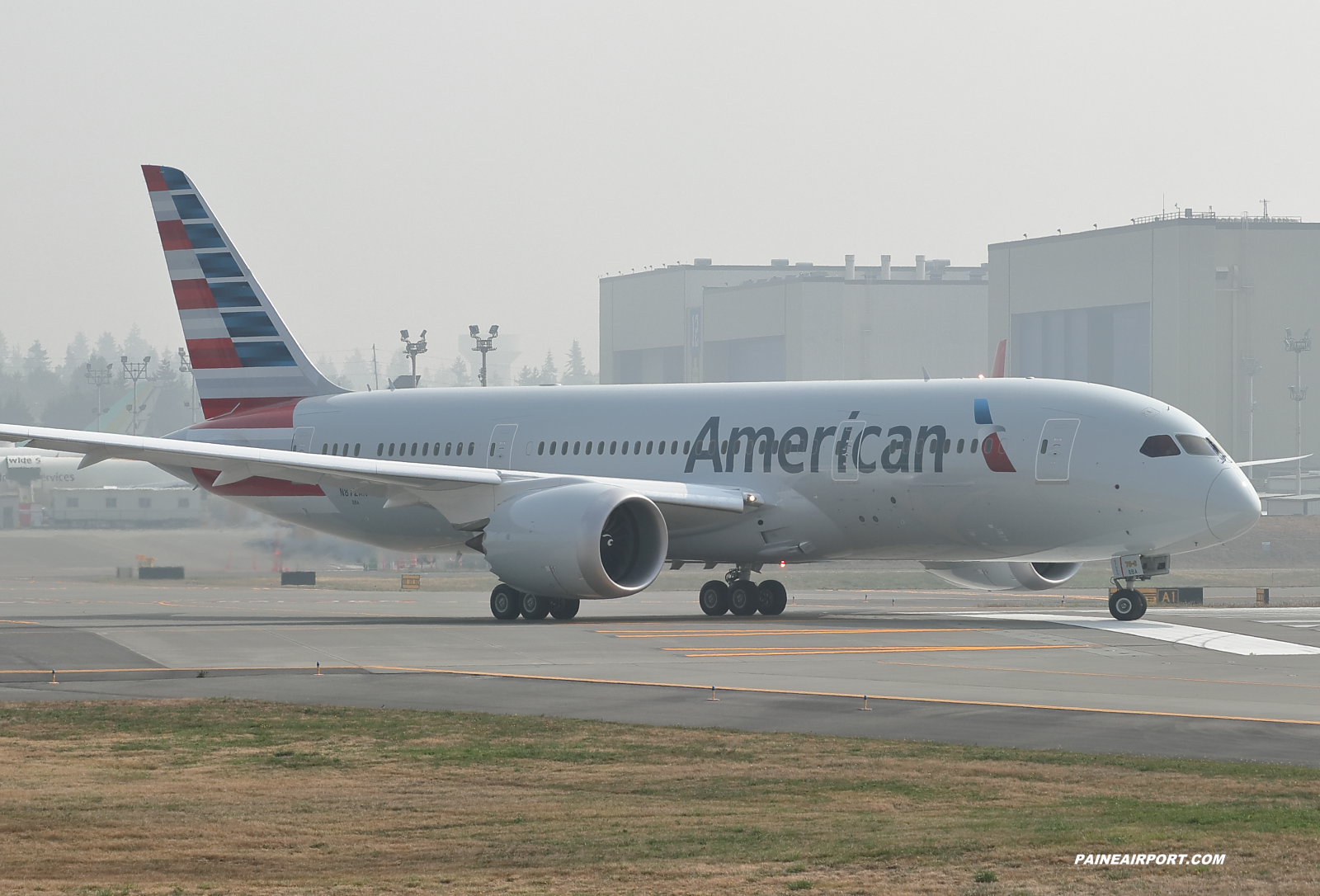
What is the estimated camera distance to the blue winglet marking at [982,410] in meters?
33.2

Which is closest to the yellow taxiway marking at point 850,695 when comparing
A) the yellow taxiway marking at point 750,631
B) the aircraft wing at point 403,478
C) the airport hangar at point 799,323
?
the yellow taxiway marking at point 750,631

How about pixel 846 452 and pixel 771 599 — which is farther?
pixel 771 599

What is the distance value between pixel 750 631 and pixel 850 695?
10445 millimetres

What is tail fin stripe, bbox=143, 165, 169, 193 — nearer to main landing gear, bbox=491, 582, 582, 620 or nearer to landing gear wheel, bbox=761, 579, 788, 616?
main landing gear, bbox=491, 582, 582, 620

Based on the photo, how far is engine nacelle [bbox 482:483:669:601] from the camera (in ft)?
107

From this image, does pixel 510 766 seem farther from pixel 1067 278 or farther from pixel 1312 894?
pixel 1067 278

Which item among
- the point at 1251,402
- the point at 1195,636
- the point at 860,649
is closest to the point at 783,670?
the point at 860,649

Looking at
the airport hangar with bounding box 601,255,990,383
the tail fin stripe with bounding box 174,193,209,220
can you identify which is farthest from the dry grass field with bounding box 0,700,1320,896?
the airport hangar with bounding box 601,255,990,383

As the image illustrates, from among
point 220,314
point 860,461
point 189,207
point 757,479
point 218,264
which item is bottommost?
point 757,479

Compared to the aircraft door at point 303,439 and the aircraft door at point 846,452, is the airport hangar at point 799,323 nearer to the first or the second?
the aircraft door at point 303,439

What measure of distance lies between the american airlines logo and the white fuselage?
3 centimetres

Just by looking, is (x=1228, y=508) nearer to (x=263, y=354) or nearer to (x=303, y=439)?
(x=303, y=439)

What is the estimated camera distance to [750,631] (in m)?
30.8

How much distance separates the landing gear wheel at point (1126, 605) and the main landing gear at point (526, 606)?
398 inches
